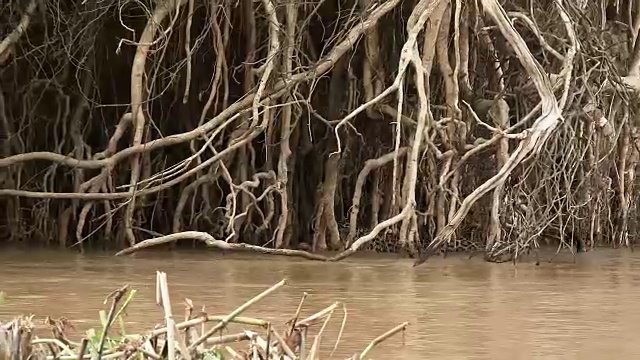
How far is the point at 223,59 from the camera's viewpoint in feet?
25.2

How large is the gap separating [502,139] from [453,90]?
0.38 metres

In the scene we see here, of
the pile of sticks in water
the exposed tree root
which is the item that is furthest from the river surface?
the pile of sticks in water

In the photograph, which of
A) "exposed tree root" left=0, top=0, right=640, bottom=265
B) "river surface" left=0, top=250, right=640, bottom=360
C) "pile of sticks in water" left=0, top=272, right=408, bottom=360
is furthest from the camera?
"exposed tree root" left=0, top=0, right=640, bottom=265

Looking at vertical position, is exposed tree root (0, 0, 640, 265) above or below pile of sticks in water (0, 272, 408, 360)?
above

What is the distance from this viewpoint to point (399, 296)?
16.9 feet

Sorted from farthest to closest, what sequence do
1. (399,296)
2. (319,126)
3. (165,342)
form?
(319,126), (399,296), (165,342)

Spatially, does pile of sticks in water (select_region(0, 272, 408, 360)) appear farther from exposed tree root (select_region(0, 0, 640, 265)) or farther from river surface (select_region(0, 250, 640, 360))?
exposed tree root (select_region(0, 0, 640, 265))

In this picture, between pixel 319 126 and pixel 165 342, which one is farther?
pixel 319 126

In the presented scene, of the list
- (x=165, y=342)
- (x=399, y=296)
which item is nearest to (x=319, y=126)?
(x=399, y=296)

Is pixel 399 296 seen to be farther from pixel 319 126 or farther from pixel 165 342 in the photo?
pixel 319 126

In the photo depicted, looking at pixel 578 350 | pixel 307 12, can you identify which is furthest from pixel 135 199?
pixel 578 350

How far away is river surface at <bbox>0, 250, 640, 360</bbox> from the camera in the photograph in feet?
12.9

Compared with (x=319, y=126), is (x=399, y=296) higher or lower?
lower

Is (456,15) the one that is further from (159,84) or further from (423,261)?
(159,84)
